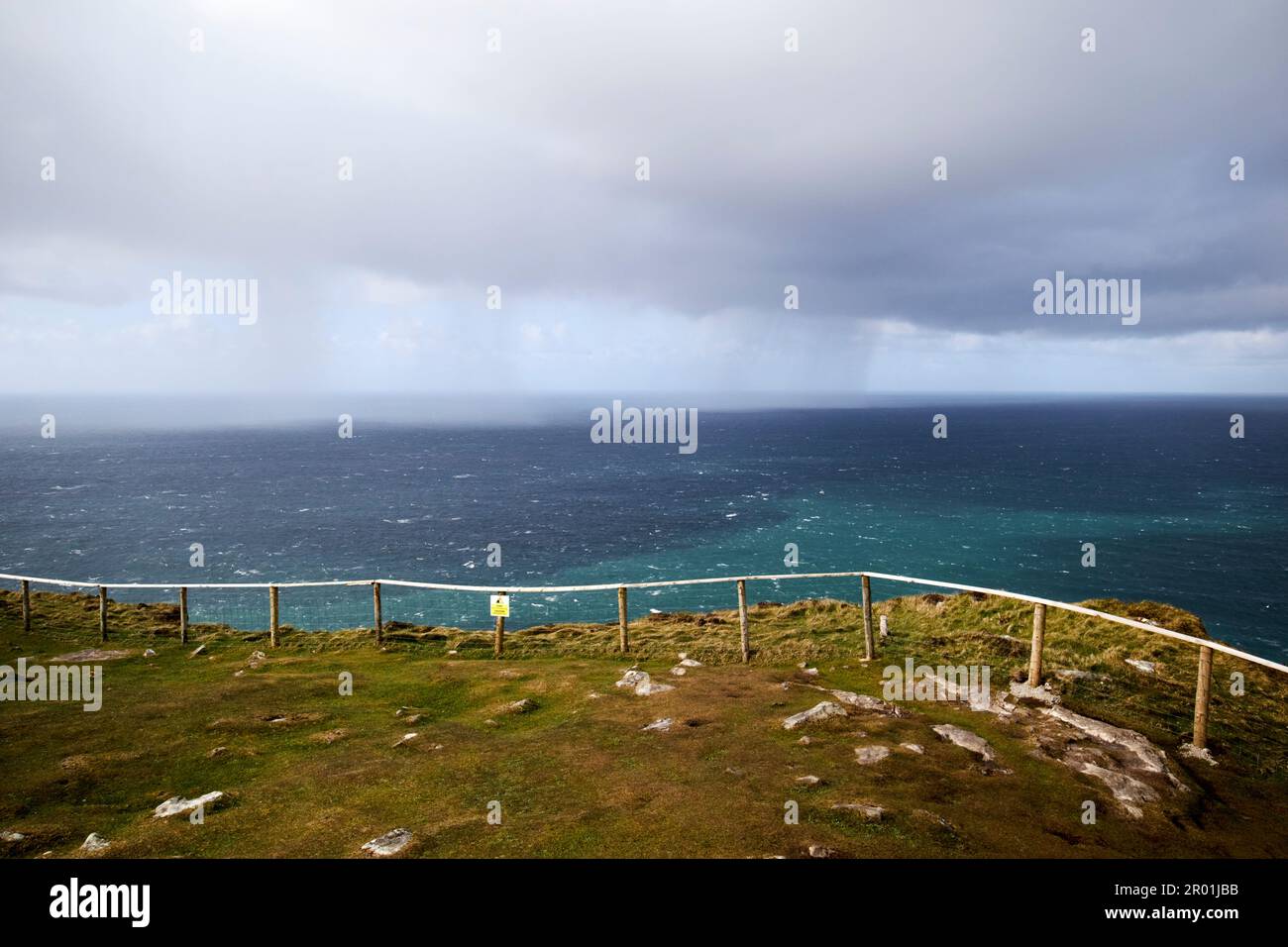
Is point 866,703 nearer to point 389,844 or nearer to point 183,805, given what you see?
point 389,844

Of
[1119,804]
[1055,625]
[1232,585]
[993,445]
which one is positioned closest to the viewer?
[1119,804]

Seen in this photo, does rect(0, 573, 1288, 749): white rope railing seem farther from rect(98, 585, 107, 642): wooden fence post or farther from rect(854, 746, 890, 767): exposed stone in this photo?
rect(854, 746, 890, 767): exposed stone

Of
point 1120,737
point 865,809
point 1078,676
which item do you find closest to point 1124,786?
point 1120,737

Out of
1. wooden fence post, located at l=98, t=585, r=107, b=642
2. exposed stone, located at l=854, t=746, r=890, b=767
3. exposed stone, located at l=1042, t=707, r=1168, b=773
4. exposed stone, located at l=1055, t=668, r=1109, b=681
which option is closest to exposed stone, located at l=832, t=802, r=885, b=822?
exposed stone, located at l=854, t=746, r=890, b=767

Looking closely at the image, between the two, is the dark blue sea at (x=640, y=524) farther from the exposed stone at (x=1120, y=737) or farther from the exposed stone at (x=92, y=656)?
the exposed stone at (x=1120, y=737)

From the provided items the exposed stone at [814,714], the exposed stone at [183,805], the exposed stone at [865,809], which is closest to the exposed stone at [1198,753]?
the exposed stone at [814,714]
